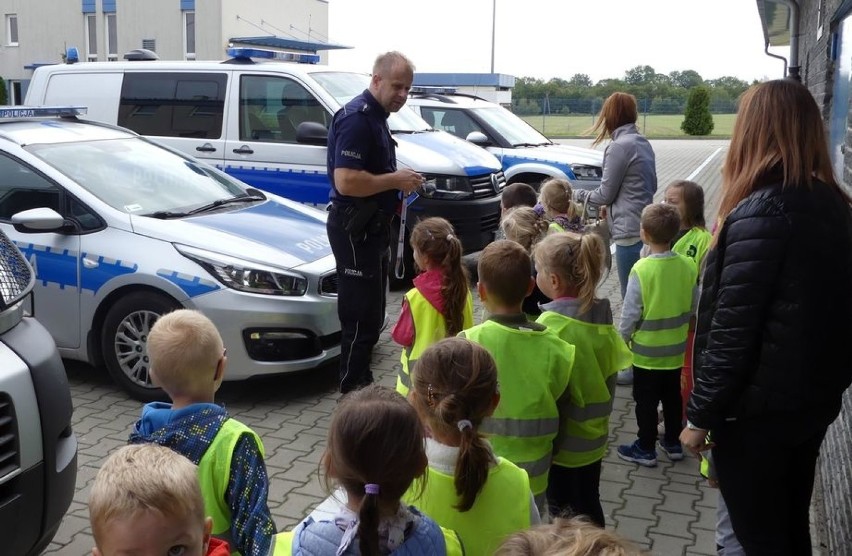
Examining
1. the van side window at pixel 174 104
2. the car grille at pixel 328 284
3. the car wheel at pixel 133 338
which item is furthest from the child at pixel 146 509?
the van side window at pixel 174 104

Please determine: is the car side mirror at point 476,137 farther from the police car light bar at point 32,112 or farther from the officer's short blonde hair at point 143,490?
the officer's short blonde hair at point 143,490

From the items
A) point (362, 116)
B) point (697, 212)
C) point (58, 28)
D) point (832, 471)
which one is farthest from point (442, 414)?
point (58, 28)

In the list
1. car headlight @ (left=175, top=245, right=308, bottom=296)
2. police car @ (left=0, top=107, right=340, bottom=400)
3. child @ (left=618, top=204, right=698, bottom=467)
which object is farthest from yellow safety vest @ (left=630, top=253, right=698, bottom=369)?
car headlight @ (left=175, top=245, right=308, bottom=296)

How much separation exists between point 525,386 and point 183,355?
1196 millimetres

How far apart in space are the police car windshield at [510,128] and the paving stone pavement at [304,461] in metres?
5.75

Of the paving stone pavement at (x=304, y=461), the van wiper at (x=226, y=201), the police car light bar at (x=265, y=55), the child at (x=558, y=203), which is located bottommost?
the paving stone pavement at (x=304, y=461)

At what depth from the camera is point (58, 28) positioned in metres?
43.2

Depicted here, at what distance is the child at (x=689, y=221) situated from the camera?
5.32 meters

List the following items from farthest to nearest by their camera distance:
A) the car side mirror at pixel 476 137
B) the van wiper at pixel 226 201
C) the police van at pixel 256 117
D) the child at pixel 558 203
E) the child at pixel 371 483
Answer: the car side mirror at pixel 476 137
the police van at pixel 256 117
the van wiper at pixel 226 201
the child at pixel 558 203
the child at pixel 371 483

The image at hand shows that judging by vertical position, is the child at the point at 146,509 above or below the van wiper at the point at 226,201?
below

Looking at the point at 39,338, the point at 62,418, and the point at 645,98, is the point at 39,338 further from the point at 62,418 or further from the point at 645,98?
the point at 645,98

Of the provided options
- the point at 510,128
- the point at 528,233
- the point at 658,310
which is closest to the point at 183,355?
the point at 528,233

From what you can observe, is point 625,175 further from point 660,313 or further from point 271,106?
point 271,106

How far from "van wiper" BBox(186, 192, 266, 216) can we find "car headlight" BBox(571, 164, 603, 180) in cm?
553
